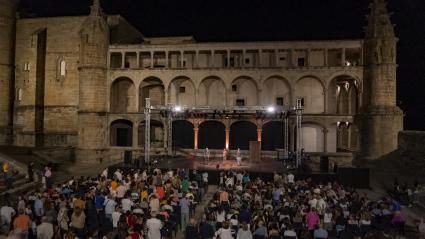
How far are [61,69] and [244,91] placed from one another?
1919 centimetres

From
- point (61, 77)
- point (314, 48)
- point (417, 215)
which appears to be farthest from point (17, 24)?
point (417, 215)

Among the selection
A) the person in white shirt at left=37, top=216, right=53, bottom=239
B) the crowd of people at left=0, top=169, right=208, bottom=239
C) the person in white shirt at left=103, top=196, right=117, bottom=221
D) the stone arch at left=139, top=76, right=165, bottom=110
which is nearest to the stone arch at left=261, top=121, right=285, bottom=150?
the stone arch at left=139, top=76, right=165, bottom=110

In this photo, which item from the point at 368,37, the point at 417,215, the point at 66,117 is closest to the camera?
the point at 417,215

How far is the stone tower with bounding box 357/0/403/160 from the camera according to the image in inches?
1272

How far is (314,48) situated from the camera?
3534 cm

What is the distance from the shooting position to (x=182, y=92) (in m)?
40.9

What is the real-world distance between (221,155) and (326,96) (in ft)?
36.7

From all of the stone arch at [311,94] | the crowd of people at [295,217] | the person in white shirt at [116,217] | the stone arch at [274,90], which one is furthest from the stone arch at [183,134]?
the person in white shirt at [116,217]

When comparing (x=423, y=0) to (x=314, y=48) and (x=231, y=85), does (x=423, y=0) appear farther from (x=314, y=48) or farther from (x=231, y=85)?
(x=231, y=85)

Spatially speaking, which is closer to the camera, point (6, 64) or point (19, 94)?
point (6, 64)

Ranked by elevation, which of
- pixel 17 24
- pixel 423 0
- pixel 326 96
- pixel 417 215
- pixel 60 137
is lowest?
pixel 417 215

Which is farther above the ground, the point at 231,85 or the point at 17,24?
the point at 17,24

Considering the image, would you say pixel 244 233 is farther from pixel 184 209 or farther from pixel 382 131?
pixel 382 131

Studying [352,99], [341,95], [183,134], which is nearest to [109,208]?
[352,99]
